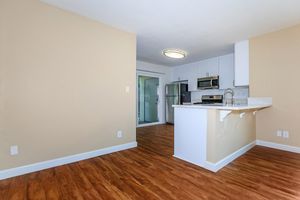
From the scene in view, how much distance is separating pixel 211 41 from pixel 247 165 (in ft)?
9.07

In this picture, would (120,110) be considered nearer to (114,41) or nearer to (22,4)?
(114,41)

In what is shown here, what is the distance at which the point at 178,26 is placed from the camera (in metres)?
2.97

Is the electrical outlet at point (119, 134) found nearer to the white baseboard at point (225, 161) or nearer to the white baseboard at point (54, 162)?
the white baseboard at point (54, 162)

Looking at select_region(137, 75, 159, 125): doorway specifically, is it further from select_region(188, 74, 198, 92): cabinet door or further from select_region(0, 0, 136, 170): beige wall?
select_region(0, 0, 136, 170): beige wall

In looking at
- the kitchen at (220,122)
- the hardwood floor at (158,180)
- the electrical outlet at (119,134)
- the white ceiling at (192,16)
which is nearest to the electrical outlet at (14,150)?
the hardwood floor at (158,180)

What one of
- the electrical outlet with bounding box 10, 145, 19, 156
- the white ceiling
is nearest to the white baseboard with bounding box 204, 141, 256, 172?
the white ceiling

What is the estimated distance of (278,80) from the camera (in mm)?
3125

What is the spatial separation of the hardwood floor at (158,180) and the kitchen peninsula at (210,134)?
14 cm

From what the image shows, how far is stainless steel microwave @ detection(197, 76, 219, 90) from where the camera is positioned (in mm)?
4948

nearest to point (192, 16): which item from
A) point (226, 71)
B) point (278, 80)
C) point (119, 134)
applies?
point (278, 80)

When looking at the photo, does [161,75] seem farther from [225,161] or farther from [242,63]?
[225,161]

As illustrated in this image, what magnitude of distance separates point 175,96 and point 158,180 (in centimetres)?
430

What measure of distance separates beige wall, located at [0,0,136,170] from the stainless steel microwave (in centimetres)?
312

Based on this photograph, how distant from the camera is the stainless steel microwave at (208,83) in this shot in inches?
195
